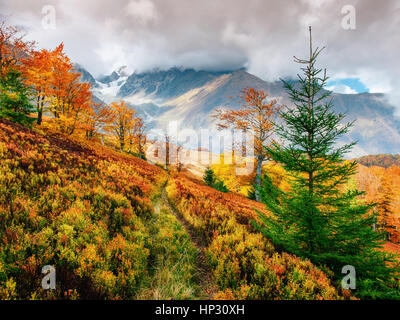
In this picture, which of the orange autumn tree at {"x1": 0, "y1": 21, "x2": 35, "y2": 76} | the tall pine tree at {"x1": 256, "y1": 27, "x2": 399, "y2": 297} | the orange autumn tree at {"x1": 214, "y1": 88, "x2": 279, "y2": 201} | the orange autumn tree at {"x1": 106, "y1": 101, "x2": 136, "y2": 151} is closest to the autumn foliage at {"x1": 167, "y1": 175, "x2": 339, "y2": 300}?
the tall pine tree at {"x1": 256, "y1": 27, "x2": 399, "y2": 297}

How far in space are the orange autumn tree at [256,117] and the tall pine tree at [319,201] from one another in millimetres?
11403

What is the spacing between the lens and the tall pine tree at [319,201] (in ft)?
13.3

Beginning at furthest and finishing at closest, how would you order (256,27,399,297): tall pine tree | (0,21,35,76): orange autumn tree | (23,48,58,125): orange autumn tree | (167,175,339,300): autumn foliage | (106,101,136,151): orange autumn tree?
(106,101,136,151): orange autumn tree → (0,21,35,76): orange autumn tree → (23,48,58,125): orange autumn tree → (256,27,399,297): tall pine tree → (167,175,339,300): autumn foliage

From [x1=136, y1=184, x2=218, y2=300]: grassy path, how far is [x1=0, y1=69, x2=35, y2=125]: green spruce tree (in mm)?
15933

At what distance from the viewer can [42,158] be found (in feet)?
22.6

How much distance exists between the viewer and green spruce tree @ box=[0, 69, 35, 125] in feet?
40.7

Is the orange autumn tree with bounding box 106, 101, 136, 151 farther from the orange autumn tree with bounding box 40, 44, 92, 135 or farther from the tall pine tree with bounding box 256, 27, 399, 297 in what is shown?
the tall pine tree with bounding box 256, 27, 399, 297

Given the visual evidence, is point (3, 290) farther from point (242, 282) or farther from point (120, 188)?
point (120, 188)

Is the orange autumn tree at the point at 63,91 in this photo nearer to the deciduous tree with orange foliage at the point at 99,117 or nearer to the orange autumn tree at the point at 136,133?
the deciduous tree with orange foliage at the point at 99,117

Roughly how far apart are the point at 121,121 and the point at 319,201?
33641 mm

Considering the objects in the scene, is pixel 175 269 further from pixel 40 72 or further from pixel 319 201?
pixel 40 72

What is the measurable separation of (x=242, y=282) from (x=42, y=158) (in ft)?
28.7
